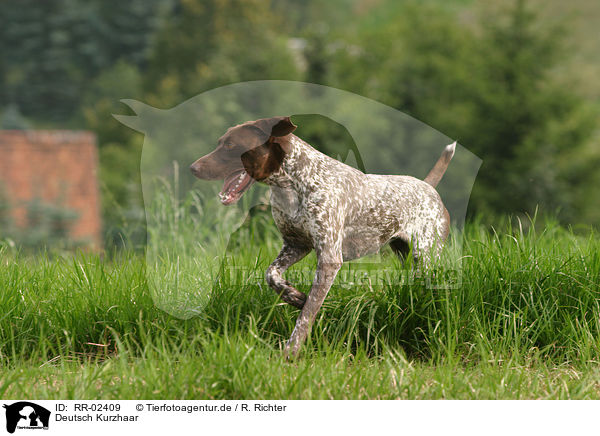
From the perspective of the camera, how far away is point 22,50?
25.2 metres

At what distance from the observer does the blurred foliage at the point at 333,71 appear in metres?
10.6

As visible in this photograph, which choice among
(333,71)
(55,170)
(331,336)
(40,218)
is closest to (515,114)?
(333,71)

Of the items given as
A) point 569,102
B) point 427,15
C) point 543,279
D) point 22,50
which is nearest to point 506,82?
point 569,102

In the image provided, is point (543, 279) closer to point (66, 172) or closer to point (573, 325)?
point (573, 325)

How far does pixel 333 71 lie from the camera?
10016 mm

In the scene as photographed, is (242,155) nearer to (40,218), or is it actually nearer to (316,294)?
(316,294)

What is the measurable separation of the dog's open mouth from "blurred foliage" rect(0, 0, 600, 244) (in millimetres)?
723

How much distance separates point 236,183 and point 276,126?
13.5 inches

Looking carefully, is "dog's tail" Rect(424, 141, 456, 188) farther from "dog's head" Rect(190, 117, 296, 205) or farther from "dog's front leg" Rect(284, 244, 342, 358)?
"dog's head" Rect(190, 117, 296, 205)

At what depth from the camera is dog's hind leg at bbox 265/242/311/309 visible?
131 inches

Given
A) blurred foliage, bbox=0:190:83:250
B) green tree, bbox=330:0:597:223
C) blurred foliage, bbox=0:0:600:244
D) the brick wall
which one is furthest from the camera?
the brick wall

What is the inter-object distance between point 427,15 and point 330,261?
23.7 m

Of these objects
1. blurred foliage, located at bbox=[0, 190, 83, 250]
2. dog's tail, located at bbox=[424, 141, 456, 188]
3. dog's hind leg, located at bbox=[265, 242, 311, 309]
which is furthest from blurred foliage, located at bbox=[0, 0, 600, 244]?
blurred foliage, located at bbox=[0, 190, 83, 250]

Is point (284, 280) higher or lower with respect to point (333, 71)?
lower
